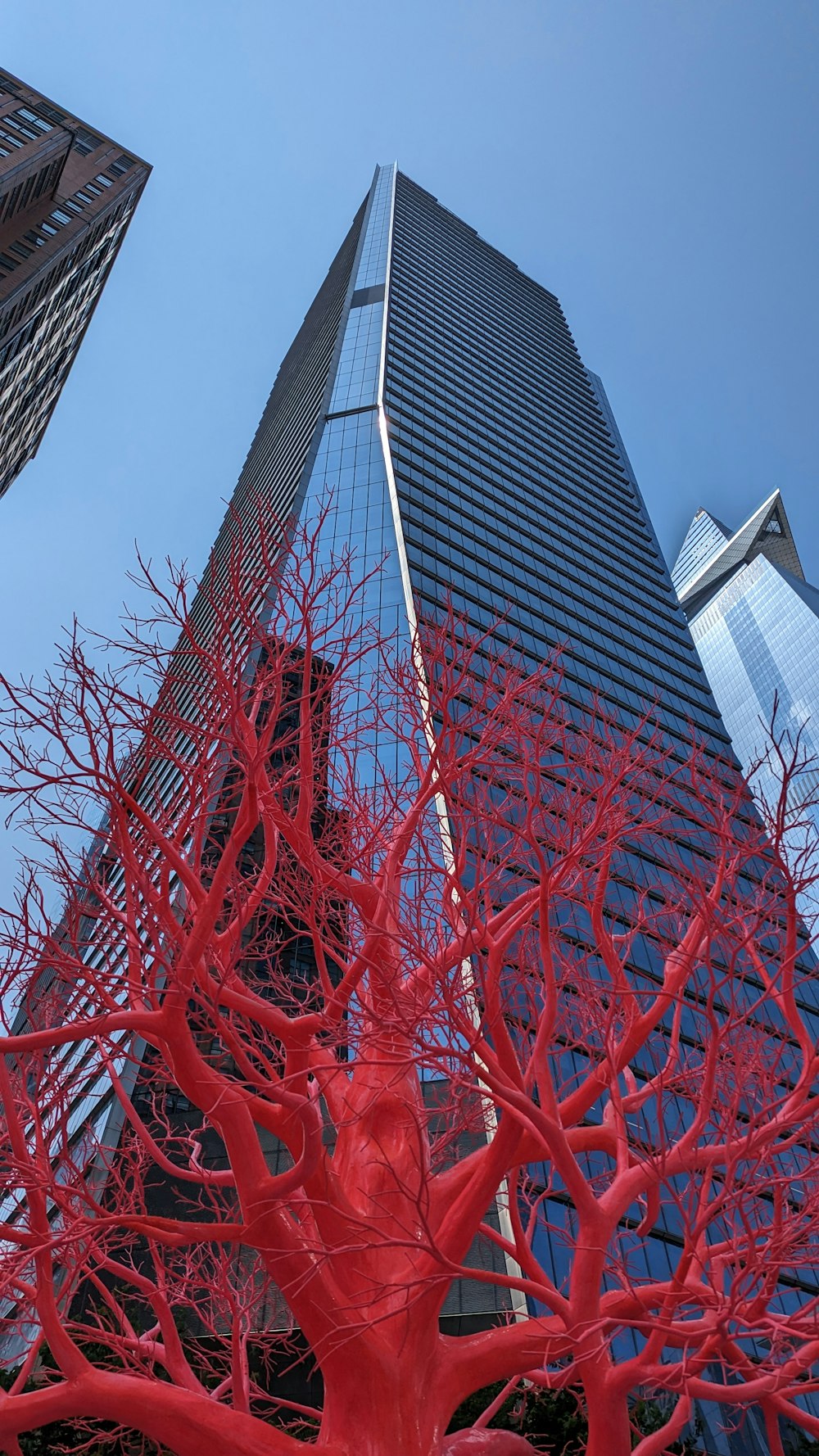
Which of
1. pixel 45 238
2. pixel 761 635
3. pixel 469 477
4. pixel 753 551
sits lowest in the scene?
pixel 45 238

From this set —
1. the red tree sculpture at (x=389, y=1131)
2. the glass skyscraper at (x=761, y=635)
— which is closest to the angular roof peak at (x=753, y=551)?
the glass skyscraper at (x=761, y=635)

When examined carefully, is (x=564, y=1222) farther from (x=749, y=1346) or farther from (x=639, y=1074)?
(x=749, y=1346)

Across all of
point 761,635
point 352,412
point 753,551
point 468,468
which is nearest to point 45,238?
point 352,412

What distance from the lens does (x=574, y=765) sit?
24.3 feet

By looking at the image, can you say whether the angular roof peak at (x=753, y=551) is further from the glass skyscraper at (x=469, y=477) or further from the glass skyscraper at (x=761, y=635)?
the glass skyscraper at (x=469, y=477)

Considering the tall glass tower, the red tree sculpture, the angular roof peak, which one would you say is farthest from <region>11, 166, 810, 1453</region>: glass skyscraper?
the angular roof peak

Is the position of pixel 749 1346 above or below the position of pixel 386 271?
below

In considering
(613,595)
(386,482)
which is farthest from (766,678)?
(386,482)

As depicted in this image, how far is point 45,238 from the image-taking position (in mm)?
49688

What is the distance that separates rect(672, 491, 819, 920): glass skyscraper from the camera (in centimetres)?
11062

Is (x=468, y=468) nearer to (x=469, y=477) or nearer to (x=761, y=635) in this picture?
(x=469, y=477)

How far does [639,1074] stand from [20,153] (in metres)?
48.6

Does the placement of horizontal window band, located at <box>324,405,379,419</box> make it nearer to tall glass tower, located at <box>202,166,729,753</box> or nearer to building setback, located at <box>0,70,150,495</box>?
tall glass tower, located at <box>202,166,729,753</box>

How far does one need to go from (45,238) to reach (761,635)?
100665mm
